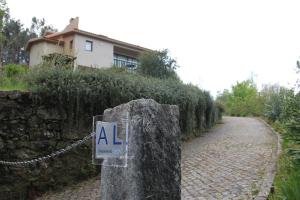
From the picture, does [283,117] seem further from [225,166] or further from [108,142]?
[108,142]

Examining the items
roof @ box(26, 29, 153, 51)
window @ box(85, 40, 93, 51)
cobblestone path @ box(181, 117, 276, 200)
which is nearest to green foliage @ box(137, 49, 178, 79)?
cobblestone path @ box(181, 117, 276, 200)

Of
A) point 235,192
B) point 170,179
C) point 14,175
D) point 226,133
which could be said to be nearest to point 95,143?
point 170,179

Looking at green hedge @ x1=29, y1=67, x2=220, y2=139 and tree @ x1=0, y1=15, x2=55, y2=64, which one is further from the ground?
tree @ x1=0, y1=15, x2=55, y2=64

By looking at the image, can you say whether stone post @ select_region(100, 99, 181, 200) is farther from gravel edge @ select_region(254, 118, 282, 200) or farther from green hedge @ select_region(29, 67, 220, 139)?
green hedge @ select_region(29, 67, 220, 139)

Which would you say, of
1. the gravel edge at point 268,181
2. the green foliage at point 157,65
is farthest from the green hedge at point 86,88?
the green foliage at point 157,65

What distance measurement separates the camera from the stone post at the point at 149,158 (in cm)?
366

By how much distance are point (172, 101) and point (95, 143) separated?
377 inches

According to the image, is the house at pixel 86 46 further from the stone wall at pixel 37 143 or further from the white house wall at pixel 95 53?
the stone wall at pixel 37 143

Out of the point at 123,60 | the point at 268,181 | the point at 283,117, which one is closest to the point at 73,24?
the point at 123,60

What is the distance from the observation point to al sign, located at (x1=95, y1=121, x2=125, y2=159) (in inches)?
147

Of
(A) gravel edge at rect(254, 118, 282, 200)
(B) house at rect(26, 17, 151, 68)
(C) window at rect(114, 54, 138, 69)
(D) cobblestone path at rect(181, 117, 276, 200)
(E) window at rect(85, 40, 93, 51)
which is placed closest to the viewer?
(A) gravel edge at rect(254, 118, 282, 200)

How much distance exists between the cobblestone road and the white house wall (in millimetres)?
19413

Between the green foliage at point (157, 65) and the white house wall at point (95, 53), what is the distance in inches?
519

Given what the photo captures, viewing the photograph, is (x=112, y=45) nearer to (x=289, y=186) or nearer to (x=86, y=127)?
(x=86, y=127)
